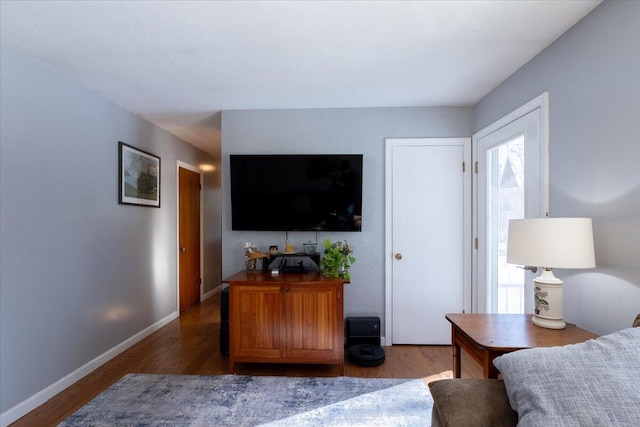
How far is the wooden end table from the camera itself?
4.50ft

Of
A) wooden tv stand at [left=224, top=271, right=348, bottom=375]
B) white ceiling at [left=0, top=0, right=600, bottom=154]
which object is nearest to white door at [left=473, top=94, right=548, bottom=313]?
white ceiling at [left=0, top=0, right=600, bottom=154]

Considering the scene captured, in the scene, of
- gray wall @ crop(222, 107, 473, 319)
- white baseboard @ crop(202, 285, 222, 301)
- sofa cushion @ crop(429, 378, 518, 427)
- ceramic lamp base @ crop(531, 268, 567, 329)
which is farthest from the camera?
white baseboard @ crop(202, 285, 222, 301)

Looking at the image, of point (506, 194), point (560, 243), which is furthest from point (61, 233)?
point (506, 194)

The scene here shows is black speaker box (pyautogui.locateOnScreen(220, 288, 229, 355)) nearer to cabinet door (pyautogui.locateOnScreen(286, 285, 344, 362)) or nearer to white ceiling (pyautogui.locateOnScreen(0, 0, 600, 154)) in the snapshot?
cabinet door (pyautogui.locateOnScreen(286, 285, 344, 362))

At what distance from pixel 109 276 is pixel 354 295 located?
2256 mm

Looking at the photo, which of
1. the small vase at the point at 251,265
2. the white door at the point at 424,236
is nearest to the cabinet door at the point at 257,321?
the small vase at the point at 251,265

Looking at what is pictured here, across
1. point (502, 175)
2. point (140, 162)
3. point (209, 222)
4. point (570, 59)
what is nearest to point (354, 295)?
point (502, 175)

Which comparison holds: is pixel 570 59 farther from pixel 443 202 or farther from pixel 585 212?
pixel 443 202

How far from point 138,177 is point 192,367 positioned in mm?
1951

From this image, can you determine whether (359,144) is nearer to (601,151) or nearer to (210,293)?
(601,151)

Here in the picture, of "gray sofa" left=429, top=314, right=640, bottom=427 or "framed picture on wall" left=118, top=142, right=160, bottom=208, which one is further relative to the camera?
"framed picture on wall" left=118, top=142, right=160, bottom=208

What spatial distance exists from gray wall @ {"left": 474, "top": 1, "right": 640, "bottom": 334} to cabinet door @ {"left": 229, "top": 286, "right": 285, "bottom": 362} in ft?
6.28

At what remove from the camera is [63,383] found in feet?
7.45

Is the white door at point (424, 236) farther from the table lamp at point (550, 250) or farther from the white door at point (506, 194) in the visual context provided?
the table lamp at point (550, 250)
